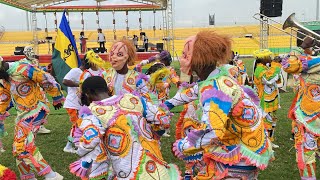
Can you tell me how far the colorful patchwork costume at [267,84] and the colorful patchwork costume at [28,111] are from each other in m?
3.77

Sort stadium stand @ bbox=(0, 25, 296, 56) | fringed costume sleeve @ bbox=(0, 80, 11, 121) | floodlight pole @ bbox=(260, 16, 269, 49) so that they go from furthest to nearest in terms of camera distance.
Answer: stadium stand @ bbox=(0, 25, 296, 56) < floodlight pole @ bbox=(260, 16, 269, 49) < fringed costume sleeve @ bbox=(0, 80, 11, 121)

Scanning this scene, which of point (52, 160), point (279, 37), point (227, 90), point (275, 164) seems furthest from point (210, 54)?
point (279, 37)

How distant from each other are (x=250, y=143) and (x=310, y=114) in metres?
2.14

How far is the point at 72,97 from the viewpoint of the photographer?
6.56 meters

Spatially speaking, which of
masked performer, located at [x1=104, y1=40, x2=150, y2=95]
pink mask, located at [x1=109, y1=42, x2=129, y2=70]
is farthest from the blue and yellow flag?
pink mask, located at [x1=109, y1=42, x2=129, y2=70]

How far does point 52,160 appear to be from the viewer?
645 centimetres

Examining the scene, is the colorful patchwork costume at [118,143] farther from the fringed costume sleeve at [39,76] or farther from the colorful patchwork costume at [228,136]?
the fringed costume sleeve at [39,76]

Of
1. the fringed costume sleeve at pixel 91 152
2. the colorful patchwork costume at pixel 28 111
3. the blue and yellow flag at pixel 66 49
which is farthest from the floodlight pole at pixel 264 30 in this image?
the fringed costume sleeve at pixel 91 152

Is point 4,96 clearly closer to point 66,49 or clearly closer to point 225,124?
point 66,49

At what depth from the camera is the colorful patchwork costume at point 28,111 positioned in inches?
196

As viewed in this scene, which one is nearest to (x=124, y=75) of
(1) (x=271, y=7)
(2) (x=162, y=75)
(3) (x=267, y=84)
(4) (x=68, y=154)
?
(2) (x=162, y=75)

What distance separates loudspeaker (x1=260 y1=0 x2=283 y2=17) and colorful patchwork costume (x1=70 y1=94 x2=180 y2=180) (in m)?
11.5

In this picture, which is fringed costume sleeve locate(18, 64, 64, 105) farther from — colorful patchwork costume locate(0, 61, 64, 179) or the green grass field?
the green grass field

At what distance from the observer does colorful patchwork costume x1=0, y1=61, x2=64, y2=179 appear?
498 cm
